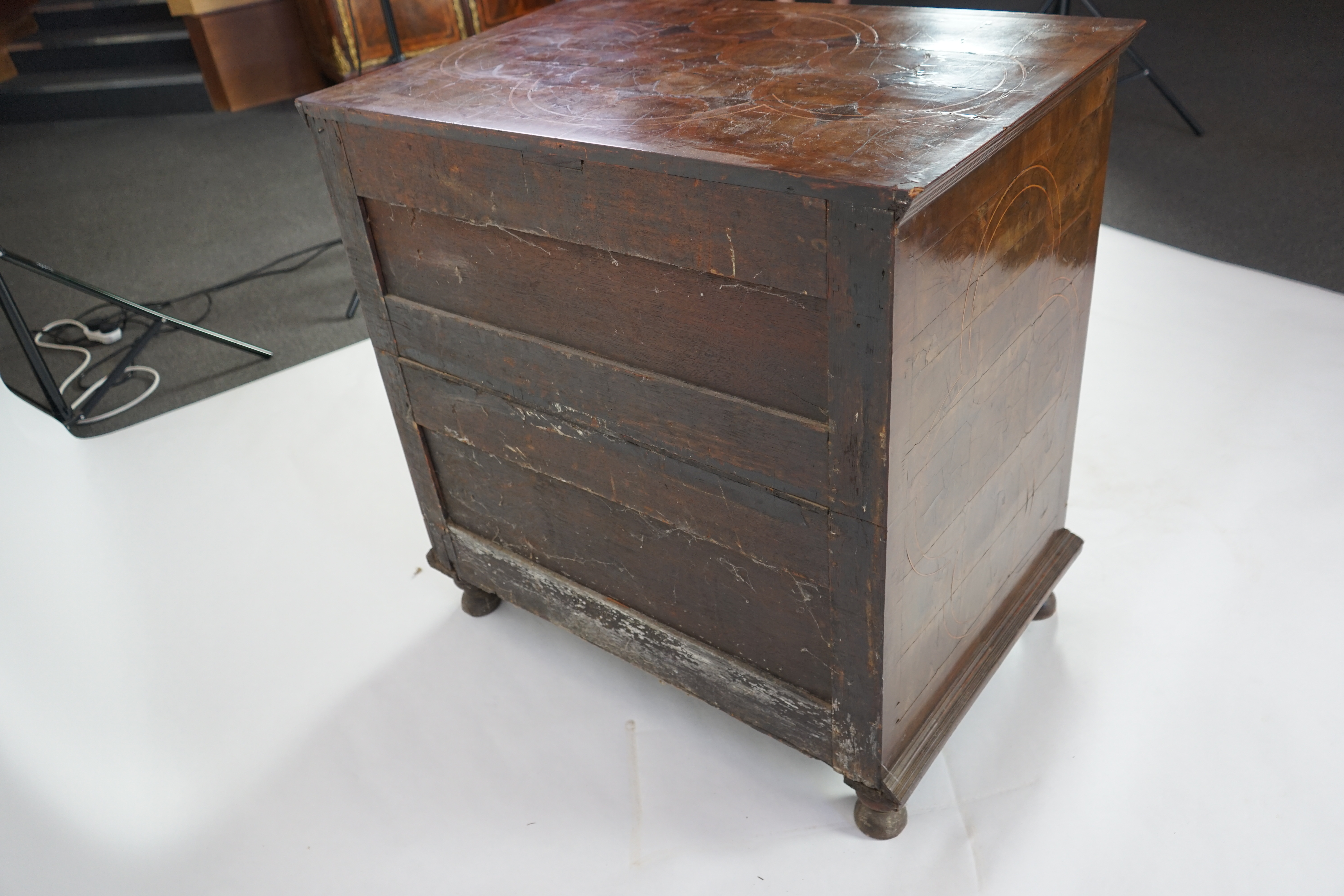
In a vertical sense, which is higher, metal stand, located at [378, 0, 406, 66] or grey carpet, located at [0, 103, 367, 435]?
metal stand, located at [378, 0, 406, 66]

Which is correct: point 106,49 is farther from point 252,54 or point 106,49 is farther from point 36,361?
point 36,361

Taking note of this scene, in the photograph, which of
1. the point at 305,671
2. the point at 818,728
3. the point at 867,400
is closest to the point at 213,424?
the point at 305,671

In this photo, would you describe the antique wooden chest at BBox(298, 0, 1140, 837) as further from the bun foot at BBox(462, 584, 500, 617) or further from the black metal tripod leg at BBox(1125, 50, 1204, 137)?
the black metal tripod leg at BBox(1125, 50, 1204, 137)

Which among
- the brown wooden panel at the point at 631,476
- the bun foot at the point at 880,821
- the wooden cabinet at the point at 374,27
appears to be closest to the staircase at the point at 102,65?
the wooden cabinet at the point at 374,27

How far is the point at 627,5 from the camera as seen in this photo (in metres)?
1.61

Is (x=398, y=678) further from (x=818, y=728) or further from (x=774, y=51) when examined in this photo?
(x=774, y=51)

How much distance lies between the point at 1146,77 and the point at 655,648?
3.20 m

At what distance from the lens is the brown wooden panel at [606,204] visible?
95 cm

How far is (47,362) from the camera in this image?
2701 millimetres

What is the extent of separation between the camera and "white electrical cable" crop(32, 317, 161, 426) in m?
2.45

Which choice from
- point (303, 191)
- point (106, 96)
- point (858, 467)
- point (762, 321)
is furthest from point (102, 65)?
point (858, 467)

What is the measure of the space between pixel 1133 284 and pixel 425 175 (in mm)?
1968

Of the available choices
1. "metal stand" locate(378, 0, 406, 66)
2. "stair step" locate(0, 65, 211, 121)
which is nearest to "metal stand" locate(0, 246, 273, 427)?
"metal stand" locate(378, 0, 406, 66)

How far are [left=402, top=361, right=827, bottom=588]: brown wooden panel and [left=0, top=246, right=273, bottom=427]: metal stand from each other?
1.32m
